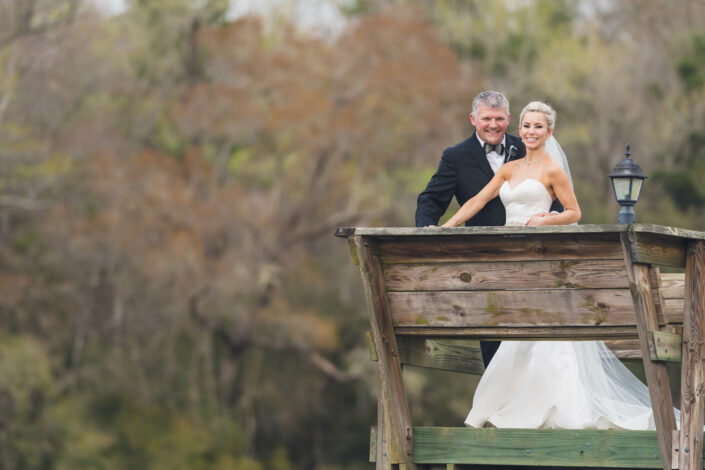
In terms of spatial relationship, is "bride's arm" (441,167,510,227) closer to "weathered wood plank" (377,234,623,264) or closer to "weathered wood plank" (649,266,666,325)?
"weathered wood plank" (377,234,623,264)

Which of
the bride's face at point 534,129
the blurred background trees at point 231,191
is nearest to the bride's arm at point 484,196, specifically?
the bride's face at point 534,129

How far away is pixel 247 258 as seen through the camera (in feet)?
89.7

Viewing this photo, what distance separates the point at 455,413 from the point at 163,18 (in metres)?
11.2

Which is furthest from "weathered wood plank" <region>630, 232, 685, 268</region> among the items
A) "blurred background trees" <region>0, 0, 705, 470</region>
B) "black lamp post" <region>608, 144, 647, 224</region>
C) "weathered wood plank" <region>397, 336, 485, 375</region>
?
"blurred background trees" <region>0, 0, 705, 470</region>

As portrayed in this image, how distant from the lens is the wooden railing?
4.20m

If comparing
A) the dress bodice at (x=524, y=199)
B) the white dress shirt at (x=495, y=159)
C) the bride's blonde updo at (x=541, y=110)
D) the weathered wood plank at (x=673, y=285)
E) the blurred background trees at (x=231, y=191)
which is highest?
the blurred background trees at (x=231, y=191)

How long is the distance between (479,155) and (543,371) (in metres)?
1.10

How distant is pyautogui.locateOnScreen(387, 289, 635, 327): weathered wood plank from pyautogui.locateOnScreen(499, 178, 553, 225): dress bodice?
1015 mm

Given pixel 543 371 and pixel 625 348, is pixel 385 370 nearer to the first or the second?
pixel 543 371

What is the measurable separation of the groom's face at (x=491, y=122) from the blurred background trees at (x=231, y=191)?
64.0 feet

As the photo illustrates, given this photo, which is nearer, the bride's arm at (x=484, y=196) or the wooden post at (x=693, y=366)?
the wooden post at (x=693, y=366)

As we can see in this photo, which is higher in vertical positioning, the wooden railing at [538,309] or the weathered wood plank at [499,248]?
the weathered wood plank at [499,248]

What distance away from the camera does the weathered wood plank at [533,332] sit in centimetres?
430

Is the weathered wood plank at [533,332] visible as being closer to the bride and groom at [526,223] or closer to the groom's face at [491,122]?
the bride and groom at [526,223]
